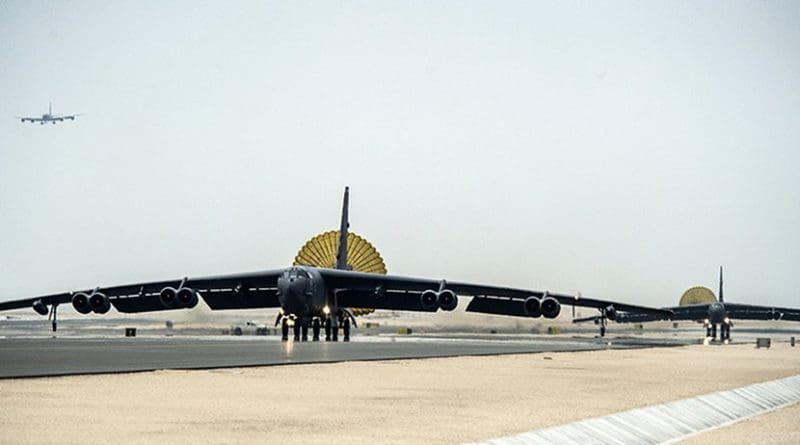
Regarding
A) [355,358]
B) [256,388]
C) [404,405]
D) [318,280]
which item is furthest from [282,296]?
[404,405]

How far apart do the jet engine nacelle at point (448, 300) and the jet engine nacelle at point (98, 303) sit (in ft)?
64.3

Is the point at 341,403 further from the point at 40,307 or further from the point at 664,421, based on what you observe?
the point at 40,307

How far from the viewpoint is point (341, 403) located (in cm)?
1894

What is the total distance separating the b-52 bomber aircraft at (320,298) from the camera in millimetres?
58969

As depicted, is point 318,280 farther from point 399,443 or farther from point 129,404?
point 399,443

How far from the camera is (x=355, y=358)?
36.4 m

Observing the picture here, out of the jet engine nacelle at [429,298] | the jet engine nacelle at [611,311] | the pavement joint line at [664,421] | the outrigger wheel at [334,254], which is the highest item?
the outrigger wheel at [334,254]

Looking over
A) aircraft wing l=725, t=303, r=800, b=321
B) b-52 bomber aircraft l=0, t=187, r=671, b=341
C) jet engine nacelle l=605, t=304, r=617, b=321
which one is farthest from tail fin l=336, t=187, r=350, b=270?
aircraft wing l=725, t=303, r=800, b=321

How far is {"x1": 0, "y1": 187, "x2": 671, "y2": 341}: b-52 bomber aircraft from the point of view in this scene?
58969mm

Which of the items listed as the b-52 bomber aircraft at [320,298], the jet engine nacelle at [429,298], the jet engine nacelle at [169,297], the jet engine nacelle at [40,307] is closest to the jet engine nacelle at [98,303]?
the b-52 bomber aircraft at [320,298]

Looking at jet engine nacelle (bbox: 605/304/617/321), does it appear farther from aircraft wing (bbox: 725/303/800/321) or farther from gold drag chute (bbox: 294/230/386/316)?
aircraft wing (bbox: 725/303/800/321)

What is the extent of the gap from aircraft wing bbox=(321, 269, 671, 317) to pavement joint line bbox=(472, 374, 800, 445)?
4147cm

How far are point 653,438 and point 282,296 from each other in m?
43.2

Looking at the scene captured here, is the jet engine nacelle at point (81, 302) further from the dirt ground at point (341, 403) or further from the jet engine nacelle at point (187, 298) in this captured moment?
the dirt ground at point (341, 403)
